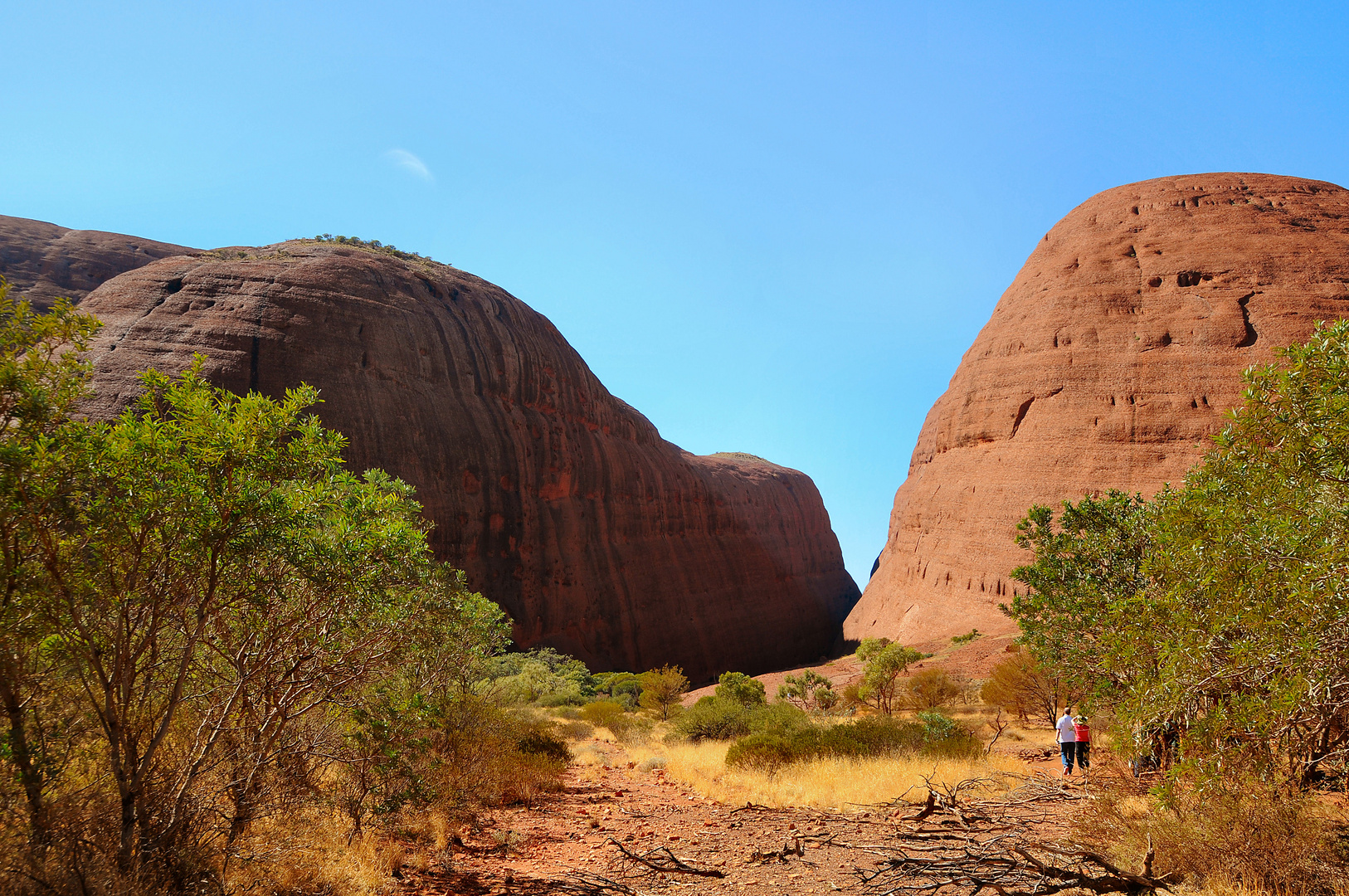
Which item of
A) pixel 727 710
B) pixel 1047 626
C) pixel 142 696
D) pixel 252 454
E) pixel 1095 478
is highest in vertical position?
pixel 1095 478

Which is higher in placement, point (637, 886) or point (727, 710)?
point (637, 886)

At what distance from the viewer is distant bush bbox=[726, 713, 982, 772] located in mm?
12438

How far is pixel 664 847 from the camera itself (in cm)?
721

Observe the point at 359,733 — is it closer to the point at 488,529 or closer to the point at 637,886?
the point at 637,886

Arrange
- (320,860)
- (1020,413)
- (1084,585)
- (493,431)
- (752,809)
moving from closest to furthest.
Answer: (320,860), (752,809), (1084,585), (493,431), (1020,413)

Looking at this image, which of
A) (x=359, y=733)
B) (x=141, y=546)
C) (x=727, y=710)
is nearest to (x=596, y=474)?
(x=727, y=710)

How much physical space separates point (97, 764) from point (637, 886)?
5170 mm

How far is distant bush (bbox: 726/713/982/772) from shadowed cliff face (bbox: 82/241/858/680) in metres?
21.0

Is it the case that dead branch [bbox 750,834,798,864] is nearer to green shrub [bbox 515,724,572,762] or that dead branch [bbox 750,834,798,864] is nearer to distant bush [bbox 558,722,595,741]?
green shrub [bbox 515,724,572,762]

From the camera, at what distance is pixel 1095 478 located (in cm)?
3228

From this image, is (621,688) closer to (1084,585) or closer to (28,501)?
(1084,585)

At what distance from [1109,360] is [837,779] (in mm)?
33408

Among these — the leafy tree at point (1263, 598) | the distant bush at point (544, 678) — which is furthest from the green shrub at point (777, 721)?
the leafy tree at point (1263, 598)

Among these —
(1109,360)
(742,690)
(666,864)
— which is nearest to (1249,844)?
(666,864)
